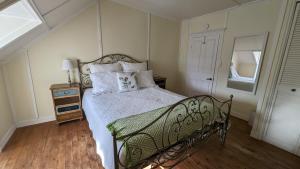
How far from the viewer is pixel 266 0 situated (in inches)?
95.9

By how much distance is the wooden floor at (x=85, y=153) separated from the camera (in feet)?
5.92

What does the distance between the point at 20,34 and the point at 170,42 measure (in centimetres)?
327

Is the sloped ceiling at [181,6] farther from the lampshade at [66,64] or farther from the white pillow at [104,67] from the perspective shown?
the lampshade at [66,64]

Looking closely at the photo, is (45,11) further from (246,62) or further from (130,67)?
(246,62)

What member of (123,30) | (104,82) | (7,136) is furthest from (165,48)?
(7,136)

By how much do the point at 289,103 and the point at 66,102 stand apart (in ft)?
12.6

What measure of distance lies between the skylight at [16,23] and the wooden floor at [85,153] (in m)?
1.50

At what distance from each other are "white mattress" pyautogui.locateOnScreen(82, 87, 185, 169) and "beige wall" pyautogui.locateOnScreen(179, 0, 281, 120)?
5.35 feet

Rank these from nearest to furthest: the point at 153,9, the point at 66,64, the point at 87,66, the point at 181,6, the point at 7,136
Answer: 1. the point at 7,136
2. the point at 66,64
3. the point at 87,66
4. the point at 181,6
5. the point at 153,9

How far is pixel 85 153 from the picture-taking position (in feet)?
6.52

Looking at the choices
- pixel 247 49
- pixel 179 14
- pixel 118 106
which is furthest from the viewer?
pixel 179 14

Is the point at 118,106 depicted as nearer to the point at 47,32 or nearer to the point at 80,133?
the point at 80,133

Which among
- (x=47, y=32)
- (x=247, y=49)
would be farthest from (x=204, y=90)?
(x=47, y=32)

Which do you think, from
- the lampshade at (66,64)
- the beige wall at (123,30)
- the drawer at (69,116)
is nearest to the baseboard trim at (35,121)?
the drawer at (69,116)
